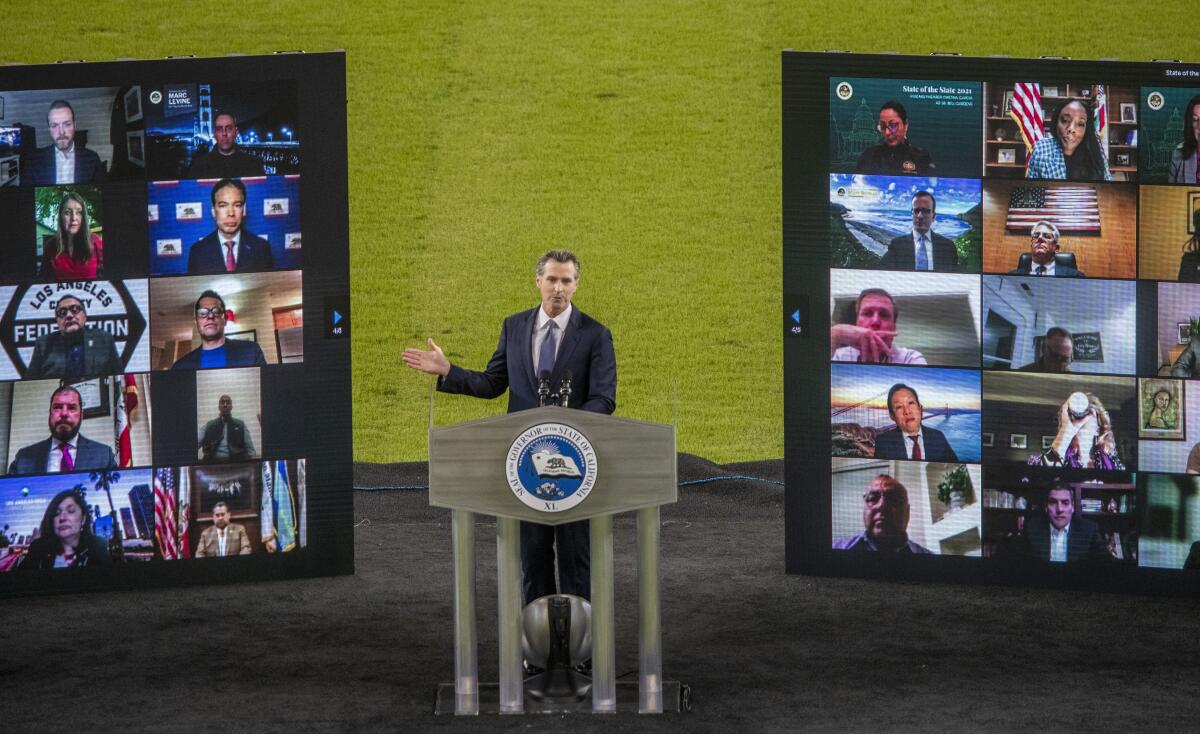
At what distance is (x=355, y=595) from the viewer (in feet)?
20.3

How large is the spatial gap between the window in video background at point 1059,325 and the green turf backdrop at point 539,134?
204cm

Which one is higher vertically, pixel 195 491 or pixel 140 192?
pixel 140 192

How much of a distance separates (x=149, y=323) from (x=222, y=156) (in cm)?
70

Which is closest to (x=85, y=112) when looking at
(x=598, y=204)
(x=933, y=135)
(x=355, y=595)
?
(x=355, y=595)

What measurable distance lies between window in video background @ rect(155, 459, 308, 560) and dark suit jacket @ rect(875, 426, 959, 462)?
226 cm

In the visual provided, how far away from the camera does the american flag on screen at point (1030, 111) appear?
6.14 m

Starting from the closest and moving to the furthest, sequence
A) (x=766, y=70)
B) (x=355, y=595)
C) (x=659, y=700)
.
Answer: (x=659, y=700) < (x=355, y=595) < (x=766, y=70)

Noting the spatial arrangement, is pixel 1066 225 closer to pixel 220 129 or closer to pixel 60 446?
pixel 220 129

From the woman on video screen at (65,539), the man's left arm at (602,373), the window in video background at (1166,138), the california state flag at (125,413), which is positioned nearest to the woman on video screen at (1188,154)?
the window in video background at (1166,138)

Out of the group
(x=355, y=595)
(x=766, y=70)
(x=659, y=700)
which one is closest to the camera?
(x=659, y=700)

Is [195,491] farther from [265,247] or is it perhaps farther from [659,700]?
[659,700]

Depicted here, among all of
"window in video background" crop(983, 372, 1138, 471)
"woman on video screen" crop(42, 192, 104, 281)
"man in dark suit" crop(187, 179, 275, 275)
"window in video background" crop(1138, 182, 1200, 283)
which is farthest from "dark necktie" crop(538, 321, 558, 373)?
"window in video background" crop(1138, 182, 1200, 283)

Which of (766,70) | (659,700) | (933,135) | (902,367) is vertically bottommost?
(659,700)

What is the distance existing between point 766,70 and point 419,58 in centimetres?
172
